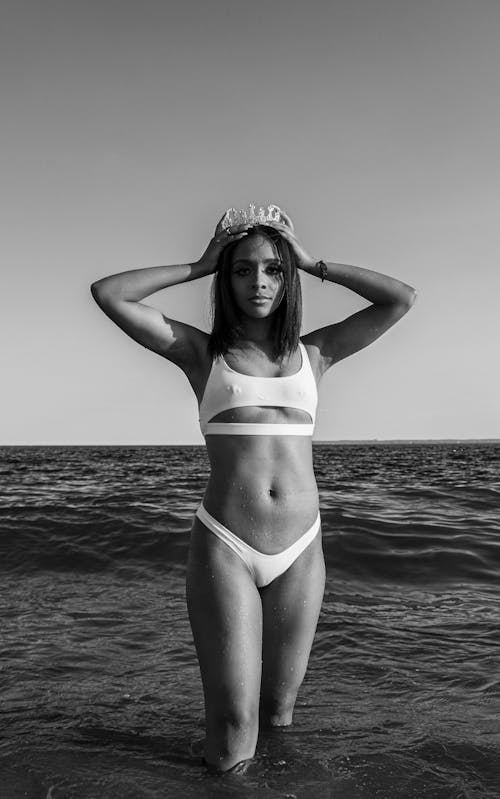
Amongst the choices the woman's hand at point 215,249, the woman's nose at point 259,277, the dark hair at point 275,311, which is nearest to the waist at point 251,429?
the dark hair at point 275,311

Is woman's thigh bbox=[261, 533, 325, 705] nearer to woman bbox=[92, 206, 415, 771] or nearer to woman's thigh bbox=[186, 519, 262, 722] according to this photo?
→ woman bbox=[92, 206, 415, 771]

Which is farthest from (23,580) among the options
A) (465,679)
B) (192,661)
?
(465,679)

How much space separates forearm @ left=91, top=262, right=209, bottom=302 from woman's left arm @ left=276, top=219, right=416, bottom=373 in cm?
79

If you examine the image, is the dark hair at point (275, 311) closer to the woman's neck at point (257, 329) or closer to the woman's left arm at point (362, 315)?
the woman's neck at point (257, 329)

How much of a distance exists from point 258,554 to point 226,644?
0.47m

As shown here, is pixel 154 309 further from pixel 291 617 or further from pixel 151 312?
pixel 291 617

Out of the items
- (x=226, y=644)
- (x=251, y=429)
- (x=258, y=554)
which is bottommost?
(x=226, y=644)

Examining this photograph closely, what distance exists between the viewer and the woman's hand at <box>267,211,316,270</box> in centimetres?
398

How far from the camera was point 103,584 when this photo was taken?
356 inches

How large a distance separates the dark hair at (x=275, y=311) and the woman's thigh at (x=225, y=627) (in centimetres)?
110

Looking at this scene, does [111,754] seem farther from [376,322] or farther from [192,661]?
[376,322]

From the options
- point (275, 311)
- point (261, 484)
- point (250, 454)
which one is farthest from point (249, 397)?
point (275, 311)

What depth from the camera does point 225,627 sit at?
3.56 meters

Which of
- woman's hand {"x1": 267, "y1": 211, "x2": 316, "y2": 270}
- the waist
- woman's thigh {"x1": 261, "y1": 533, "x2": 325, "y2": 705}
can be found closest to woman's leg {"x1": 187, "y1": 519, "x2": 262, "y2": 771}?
woman's thigh {"x1": 261, "y1": 533, "x2": 325, "y2": 705}
